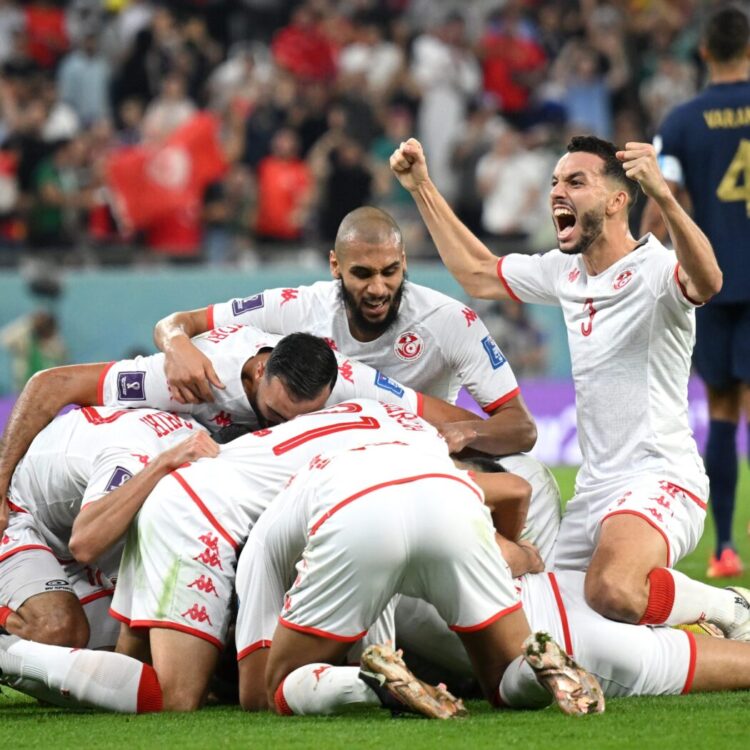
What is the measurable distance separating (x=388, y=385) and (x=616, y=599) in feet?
4.56

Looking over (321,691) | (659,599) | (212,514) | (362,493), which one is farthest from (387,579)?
(659,599)

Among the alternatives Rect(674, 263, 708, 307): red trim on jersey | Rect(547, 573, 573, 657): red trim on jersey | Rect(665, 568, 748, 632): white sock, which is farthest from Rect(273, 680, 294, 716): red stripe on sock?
Rect(674, 263, 708, 307): red trim on jersey

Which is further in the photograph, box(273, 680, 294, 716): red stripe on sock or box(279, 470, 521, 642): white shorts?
box(273, 680, 294, 716): red stripe on sock

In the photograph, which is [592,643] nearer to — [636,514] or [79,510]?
[636,514]

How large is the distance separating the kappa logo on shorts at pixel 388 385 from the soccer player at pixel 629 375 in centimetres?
70

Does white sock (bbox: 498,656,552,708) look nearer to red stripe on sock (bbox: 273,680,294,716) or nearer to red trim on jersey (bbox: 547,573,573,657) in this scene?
red trim on jersey (bbox: 547,573,573,657)

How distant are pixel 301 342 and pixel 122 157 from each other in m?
8.64

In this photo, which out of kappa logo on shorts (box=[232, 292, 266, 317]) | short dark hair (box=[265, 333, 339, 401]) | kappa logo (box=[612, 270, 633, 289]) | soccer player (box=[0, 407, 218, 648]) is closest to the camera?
soccer player (box=[0, 407, 218, 648])

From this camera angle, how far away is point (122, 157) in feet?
44.5

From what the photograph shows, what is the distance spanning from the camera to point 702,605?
205 inches

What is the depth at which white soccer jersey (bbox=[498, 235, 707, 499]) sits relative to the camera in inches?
221

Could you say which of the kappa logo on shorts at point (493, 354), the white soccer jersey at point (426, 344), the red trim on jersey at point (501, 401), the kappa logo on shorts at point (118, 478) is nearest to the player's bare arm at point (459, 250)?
the white soccer jersey at point (426, 344)

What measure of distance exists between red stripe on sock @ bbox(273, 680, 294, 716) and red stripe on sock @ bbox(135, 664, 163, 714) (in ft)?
1.34

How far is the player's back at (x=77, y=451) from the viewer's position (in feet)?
18.2
